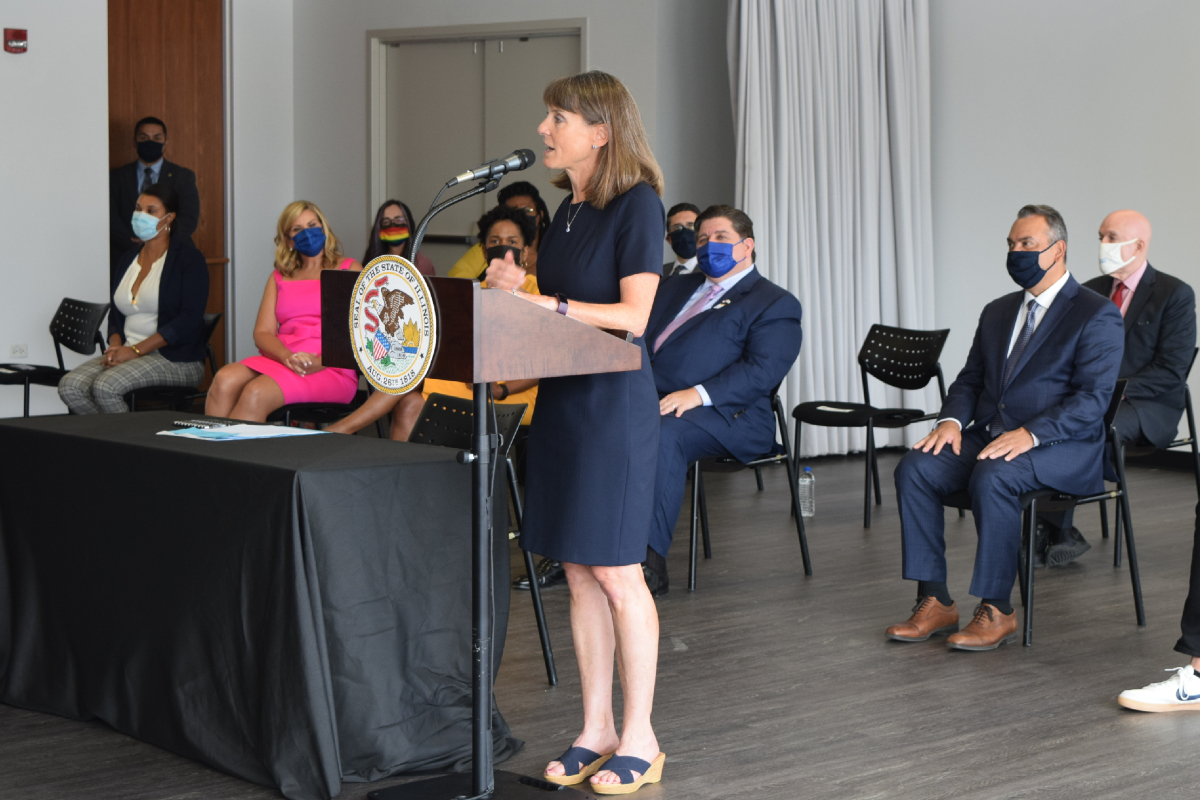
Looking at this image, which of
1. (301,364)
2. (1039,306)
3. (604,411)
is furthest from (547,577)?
(604,411)

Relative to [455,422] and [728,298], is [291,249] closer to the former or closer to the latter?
[728,298]

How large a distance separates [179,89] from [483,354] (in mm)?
6717

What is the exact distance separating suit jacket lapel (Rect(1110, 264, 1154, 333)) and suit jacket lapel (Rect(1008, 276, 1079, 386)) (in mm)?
1370

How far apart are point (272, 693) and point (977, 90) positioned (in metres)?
6.04

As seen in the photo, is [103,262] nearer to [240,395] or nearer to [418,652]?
[240,395]

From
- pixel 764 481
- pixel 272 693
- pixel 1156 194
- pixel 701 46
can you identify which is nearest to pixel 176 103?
pixel 701 46

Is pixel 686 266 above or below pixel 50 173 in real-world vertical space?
below

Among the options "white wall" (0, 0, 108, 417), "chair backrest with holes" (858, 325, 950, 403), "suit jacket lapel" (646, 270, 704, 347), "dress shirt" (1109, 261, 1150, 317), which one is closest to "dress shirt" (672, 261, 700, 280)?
"chair backrest with holes" (858, 325, 950, 403)

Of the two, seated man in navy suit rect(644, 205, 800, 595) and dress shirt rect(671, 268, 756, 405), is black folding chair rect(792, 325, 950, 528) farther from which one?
dress shirt rect(671, 268, 756, 405)

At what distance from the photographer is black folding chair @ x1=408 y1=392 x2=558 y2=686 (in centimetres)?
309

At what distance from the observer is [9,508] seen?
2.90m

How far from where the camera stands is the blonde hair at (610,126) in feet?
7.39

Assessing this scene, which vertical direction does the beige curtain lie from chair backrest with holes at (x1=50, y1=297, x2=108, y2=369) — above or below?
above

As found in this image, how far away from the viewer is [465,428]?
314cm
